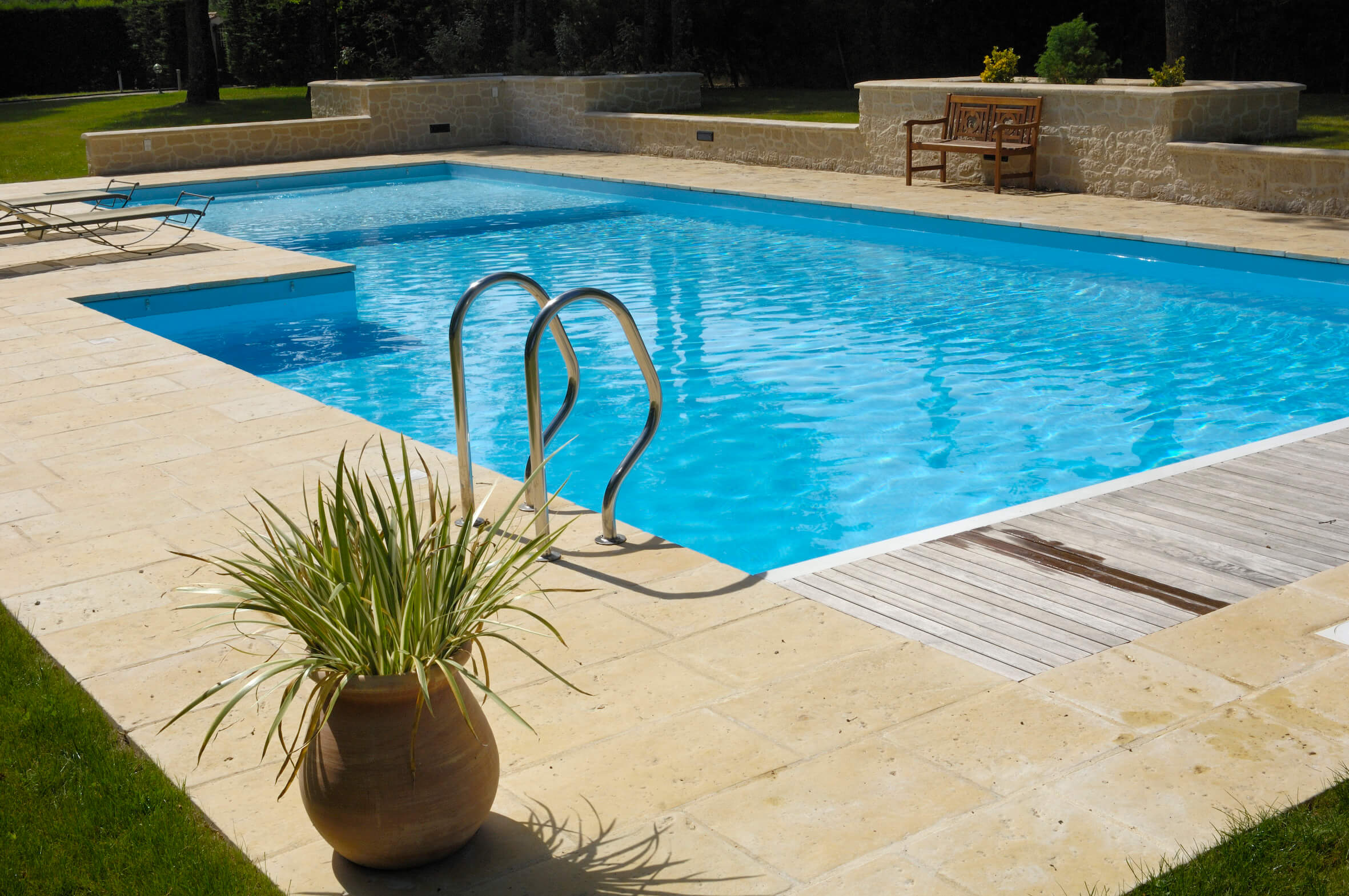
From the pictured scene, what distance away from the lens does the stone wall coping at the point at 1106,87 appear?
37.9 ft

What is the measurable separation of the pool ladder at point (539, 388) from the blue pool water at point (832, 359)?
0.77m

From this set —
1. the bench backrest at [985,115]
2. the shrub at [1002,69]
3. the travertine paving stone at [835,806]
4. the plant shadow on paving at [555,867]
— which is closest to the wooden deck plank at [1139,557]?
the travertine paving stone at [835,806]

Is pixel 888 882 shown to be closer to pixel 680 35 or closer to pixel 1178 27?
pixel 1178 27

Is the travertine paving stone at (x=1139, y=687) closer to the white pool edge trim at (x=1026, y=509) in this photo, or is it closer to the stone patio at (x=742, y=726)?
the stone patio at (x=742, y=726)

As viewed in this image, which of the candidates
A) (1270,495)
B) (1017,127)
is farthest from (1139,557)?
(1017,127)

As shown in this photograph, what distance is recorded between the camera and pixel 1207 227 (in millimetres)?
10305

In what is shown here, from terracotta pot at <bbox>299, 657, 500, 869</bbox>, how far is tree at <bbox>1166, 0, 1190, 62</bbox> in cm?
→ 1316

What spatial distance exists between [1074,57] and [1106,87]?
73cm

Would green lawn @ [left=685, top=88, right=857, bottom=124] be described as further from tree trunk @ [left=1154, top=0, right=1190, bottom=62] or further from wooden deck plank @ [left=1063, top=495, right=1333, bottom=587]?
wooden deck plank @ [left=1063, top=495, right=1333, bottom=587]

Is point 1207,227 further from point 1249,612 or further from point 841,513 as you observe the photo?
point 1249,612

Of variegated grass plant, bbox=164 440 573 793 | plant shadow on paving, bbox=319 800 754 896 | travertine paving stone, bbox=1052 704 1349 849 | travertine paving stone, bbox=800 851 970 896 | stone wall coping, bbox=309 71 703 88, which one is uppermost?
stone wall coping, bbox=309 71 703 88

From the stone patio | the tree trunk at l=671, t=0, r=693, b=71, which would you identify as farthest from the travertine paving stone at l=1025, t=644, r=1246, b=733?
the tree trunk at l=671, t=0, r=693, b=71

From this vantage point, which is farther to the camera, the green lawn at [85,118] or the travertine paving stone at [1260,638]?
the green lawn at [85,118]

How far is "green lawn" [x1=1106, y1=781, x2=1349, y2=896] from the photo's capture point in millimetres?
2479
